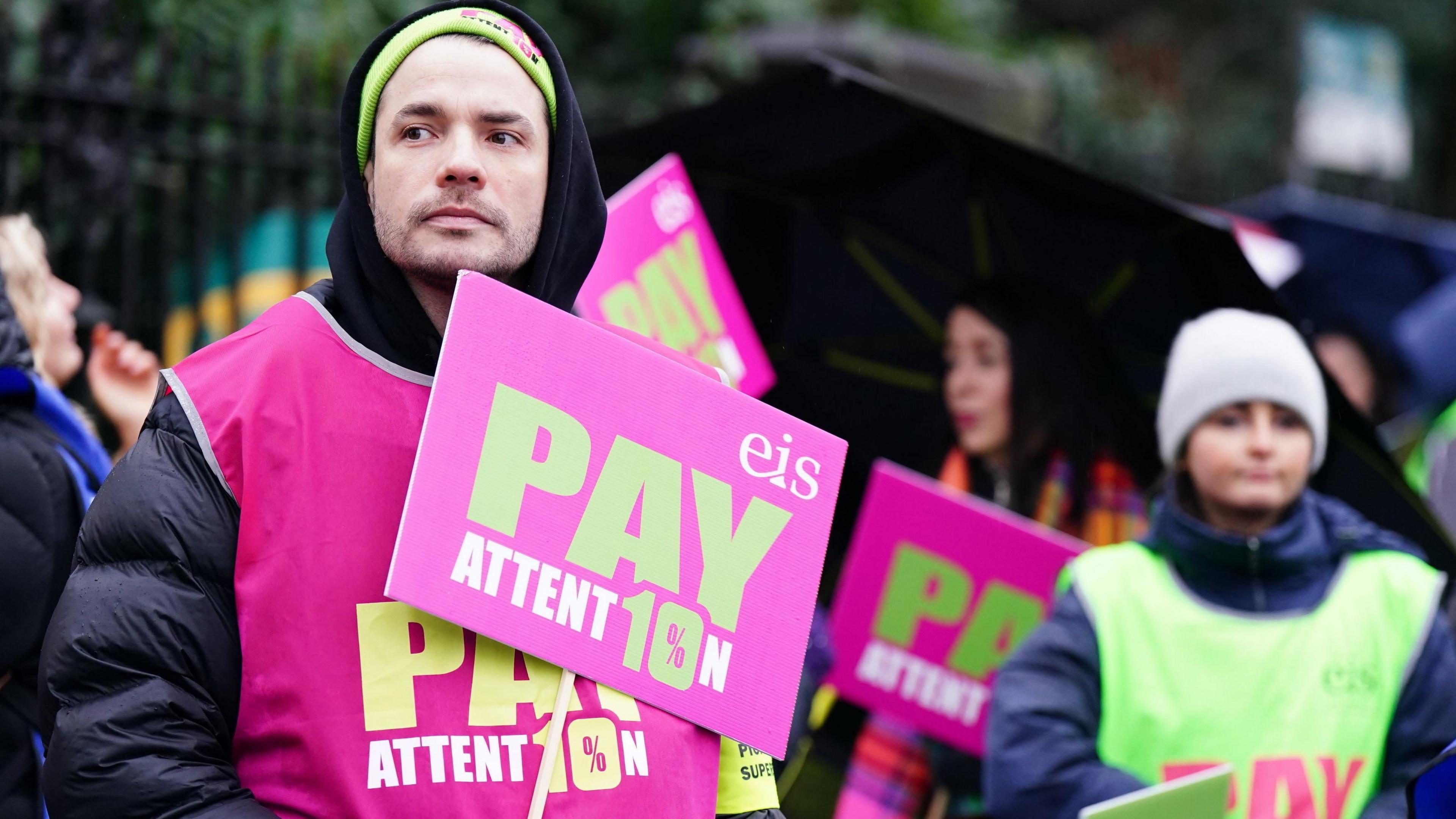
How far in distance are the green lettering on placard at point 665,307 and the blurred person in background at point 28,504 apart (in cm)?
144

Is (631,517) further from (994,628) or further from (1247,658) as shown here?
(994,628)

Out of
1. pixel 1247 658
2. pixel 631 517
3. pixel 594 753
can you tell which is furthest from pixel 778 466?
pixel 1247 658

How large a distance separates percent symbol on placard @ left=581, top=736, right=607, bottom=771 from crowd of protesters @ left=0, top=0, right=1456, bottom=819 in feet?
0.11

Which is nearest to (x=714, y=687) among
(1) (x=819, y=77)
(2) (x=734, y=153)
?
(1) (x=819, y=77)

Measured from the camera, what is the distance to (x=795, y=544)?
2.26 meters

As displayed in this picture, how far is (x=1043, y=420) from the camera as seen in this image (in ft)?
15.3

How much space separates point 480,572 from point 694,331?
7.04ft

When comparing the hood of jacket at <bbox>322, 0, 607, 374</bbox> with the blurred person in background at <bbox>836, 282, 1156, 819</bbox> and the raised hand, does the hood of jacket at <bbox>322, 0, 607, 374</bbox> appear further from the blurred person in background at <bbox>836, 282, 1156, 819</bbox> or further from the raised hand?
the blurred person in background at <bbox>836, 282, 1156, 819</bbox>

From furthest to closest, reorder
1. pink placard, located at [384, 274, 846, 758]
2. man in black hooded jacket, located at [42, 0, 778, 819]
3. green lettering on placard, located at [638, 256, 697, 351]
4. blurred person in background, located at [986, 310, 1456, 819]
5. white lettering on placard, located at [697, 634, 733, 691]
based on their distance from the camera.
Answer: green lettering on placard, located at [638, 256, 697, 351]
blurred person in background, located at [986, 310, 1456, 819]
white lettering on placard, located at [697, 634, 733, 691]
pink placard, located at [384, 274, 846, 758]
man in black hooded jacket, located at [42, 0, 778, 819]

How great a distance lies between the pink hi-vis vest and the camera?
1955mm

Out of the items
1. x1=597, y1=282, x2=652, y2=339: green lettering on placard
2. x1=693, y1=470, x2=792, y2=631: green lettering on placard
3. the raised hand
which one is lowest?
x1=693, y1=470, x2=792, y2=631: green lettering on placard

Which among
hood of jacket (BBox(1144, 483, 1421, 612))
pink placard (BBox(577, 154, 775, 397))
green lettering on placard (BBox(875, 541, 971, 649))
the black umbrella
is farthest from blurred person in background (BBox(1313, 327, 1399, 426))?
pink placard (BBox(577, 154, 775, 397))

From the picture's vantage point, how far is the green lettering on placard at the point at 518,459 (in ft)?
6.76

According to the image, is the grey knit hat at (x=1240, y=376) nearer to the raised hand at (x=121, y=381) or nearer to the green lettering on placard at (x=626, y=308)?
the green lettering on placard at (x=626, y=308)
